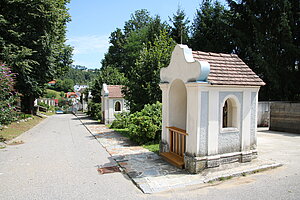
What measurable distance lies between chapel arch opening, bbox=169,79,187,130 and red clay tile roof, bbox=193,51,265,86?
140 cm

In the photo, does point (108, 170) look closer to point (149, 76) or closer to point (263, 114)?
point (149, 76)

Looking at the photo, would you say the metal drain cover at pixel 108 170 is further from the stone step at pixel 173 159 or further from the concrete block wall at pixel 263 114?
the concrete block wall at pixel 263 114

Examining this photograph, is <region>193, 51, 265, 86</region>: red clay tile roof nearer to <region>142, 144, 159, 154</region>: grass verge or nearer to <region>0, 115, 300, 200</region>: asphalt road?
<region>0, 115, 300, 200</region>: asphalt road

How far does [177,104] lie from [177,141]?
1.44 meters

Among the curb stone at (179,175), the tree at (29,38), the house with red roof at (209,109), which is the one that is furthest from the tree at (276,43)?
the tree at (29,38)

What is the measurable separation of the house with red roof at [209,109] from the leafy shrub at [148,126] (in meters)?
2.57

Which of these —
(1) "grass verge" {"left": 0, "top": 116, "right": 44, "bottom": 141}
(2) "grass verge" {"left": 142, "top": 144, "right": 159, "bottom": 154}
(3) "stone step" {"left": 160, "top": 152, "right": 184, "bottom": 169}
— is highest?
(3) "stone step" {"left": 160, "top": 152, "right": 184, "bottom": 169}

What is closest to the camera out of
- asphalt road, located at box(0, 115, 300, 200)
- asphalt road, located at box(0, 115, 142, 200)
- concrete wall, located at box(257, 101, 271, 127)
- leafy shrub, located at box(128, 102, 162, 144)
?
asphalt road, located at box(0, 115, 300, 200)

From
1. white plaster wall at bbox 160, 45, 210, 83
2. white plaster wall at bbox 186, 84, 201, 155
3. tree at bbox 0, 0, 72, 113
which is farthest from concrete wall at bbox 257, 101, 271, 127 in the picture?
tree at bbox 0, 0, 72, 113

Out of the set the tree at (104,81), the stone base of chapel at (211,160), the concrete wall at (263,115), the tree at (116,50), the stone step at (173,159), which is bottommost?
the stone step at (173,159)

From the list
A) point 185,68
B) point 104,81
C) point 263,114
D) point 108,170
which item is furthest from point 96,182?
point 104,81

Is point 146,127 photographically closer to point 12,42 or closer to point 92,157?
point 92,157

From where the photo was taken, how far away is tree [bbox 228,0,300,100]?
1673 cm

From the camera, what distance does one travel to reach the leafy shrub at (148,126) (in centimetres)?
1070
